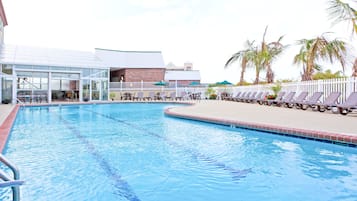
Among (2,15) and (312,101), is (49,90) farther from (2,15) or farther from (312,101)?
(312,101)

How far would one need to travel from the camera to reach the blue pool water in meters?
3.08

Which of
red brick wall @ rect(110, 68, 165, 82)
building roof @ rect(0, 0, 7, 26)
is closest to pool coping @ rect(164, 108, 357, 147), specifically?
building roof @ rect(0, 0, 7, 26)

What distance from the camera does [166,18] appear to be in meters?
20.0

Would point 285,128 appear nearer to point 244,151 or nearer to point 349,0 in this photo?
point 244,151

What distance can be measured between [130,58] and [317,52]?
19.9 m

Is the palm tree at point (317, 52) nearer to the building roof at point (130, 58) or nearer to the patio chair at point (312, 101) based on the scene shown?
the patio chair at point (312, 101)

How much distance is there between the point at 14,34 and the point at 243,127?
1065 inches

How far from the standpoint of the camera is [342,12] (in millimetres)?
9133

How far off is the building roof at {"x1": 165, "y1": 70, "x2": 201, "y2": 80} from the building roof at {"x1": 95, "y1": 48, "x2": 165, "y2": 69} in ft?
15.6

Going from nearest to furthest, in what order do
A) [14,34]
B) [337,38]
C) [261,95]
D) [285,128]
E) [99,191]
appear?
[99,191], [285,128], [337,38], [261,95], [14,34]

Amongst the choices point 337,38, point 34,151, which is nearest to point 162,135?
point 34,151

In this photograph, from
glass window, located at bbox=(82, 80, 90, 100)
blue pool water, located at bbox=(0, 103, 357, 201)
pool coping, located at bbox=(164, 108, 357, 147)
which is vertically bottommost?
blue pool water, located at bbox=(0, 103, 357, 201)

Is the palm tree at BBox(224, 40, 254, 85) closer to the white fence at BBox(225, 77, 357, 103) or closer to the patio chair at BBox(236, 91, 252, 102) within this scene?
the patio chair at BBox(236, 91, 252, 102)

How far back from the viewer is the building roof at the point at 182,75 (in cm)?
3490
